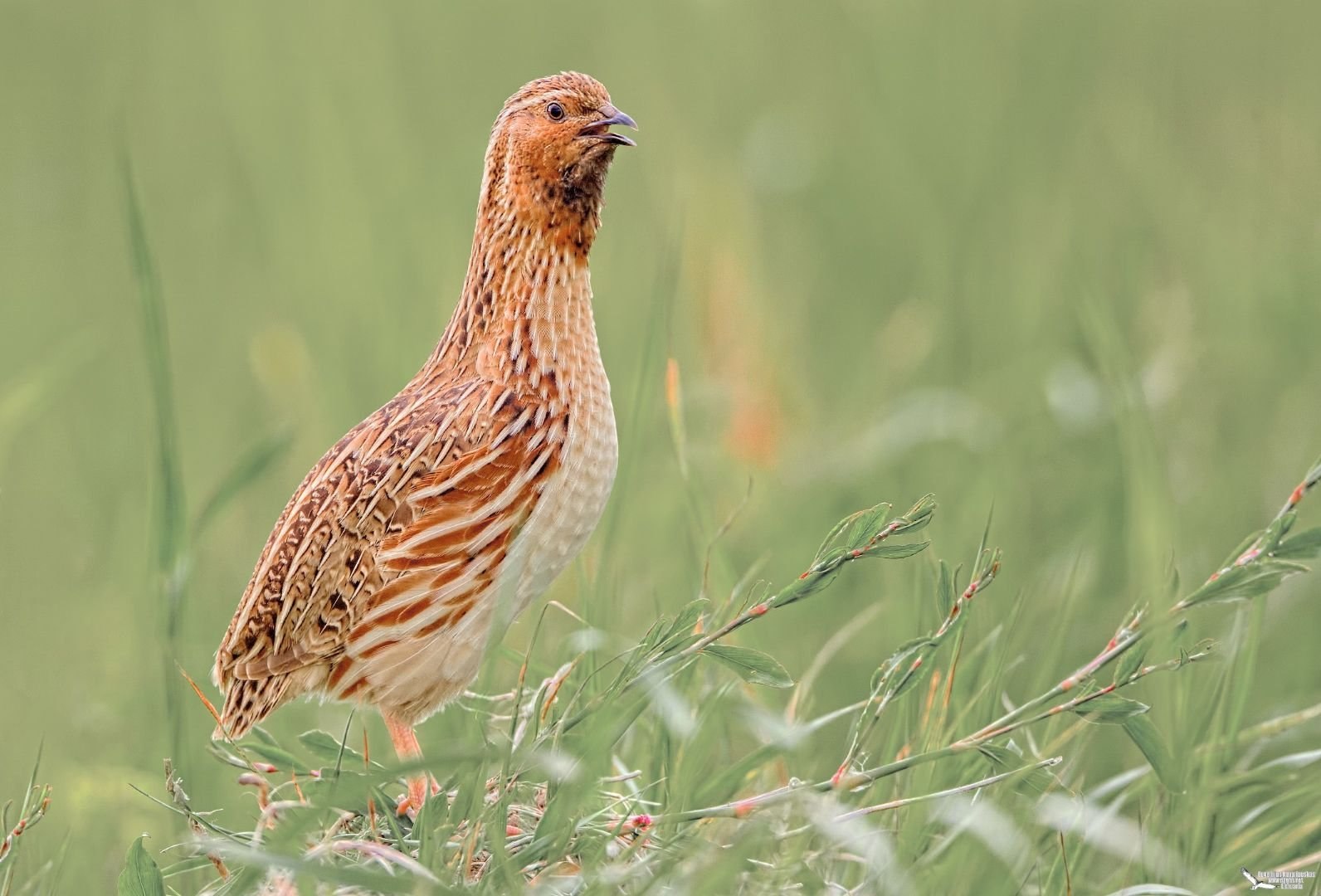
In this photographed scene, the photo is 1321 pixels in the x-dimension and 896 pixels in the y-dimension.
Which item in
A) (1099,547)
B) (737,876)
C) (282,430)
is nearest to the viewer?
(737,876)

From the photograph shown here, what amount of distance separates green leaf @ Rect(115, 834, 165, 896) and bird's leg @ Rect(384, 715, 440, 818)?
0.47 metres

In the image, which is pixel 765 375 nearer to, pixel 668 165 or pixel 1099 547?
pixel 1099 547

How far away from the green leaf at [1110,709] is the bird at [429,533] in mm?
1063

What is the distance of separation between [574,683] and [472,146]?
6939 mm

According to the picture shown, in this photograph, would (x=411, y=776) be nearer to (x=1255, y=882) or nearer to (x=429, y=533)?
(x=429, y=533)

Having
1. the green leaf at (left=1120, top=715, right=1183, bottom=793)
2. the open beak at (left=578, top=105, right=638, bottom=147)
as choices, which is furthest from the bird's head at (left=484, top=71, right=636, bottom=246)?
the green leaf at (left=1120, top=715, right=1183, bottom=793)

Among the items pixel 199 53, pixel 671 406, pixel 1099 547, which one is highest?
pixel 199 53

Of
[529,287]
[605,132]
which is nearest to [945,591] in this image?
[529,287]

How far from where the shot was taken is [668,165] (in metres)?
9.11

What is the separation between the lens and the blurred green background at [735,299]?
550 cm

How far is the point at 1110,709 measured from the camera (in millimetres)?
2848

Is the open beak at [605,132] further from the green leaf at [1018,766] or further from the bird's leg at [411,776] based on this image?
the green leaf at [1018,766]

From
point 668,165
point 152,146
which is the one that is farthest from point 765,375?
point 152,146

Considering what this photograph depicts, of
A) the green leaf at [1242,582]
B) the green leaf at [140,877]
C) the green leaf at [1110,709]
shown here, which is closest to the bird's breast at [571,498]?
the green leaf at [140,877]
